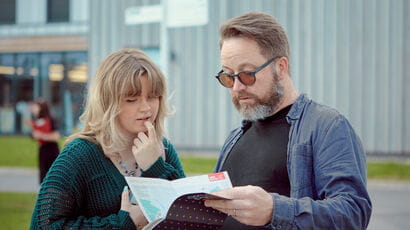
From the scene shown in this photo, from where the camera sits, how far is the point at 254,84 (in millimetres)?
2238

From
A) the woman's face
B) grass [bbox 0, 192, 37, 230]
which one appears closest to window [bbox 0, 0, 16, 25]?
grass [bbox 0, 192, 37, 230]

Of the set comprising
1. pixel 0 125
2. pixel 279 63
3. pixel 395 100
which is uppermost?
pixel 279 63

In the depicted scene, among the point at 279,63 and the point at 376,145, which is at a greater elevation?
the point at 279,63

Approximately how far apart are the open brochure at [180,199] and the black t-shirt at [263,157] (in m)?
0.39

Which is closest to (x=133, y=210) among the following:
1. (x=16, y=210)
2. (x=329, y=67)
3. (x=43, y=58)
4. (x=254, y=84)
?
(x=254, y=84)

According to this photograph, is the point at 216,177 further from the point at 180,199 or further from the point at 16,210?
the point at 16,210

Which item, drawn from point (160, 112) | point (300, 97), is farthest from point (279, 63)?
point (160, 112)

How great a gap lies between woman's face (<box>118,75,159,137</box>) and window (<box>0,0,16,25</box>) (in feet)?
72.9

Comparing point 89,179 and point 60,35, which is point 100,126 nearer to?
point 89,179

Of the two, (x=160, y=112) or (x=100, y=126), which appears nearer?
(x=100, y=126)

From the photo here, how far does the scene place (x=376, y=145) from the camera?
12.3 metres

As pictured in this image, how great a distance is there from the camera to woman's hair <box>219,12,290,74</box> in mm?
2193

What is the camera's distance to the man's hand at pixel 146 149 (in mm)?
2090

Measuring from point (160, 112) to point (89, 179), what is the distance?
0.48 m
